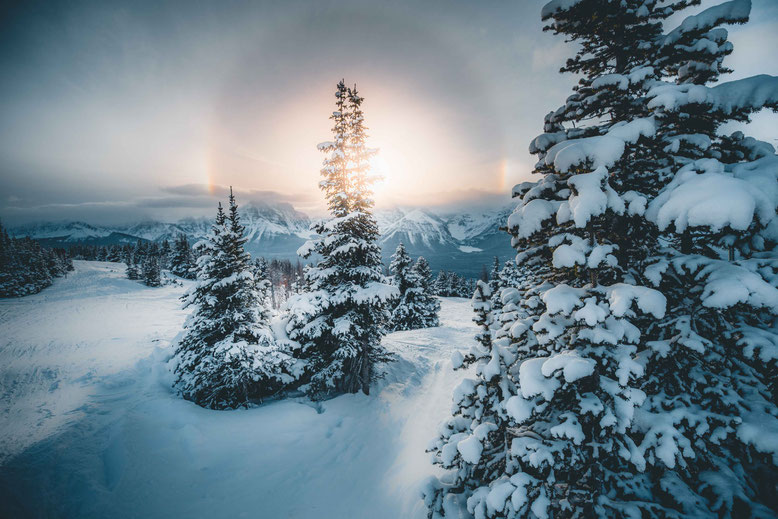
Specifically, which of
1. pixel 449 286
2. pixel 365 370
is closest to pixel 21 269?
pixel 365 370

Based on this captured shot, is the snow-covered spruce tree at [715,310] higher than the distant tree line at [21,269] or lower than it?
higher

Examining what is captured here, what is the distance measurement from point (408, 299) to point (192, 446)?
23409 millimetres

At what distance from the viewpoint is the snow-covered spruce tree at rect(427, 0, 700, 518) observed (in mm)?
4055

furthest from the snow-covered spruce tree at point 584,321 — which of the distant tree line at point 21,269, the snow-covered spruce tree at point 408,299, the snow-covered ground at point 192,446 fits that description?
the distant tree line at point 21,269

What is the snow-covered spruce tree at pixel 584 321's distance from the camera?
4055 mm

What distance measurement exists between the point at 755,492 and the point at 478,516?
12.9 feet

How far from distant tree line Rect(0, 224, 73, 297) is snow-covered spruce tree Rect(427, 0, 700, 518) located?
63.4 m

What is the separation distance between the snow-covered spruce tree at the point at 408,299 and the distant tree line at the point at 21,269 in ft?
178

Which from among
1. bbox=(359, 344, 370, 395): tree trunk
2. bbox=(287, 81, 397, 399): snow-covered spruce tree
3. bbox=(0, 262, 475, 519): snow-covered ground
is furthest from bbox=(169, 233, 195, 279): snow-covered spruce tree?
bbox=(359, 344, 370, 395): tree trunk

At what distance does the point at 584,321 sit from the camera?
424 centimetres

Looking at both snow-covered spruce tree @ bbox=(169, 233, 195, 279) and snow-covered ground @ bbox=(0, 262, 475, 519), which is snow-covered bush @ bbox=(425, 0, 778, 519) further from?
snow-covered spruce tree @ bbox=(169, 233, 195, 279)

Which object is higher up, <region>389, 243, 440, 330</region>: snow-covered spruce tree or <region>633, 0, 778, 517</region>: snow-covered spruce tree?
<region>633, 0, 778, 517</region>: snow-covered spruce tree

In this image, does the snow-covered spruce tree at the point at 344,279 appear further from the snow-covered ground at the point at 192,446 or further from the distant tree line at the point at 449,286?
the distant tree line at the point at 449,286

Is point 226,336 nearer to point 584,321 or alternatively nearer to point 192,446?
point 192,446
